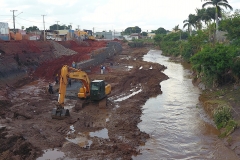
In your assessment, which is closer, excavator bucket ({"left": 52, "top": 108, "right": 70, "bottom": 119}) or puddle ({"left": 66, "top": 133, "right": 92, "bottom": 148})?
puddle ({"left": 66, "top": 133, "right": 92, "bottom": 148})

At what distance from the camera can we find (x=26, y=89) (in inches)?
1134

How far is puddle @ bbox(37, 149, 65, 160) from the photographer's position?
1295cm

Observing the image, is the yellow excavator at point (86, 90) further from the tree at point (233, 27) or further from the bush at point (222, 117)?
the tree at point (233, 27)

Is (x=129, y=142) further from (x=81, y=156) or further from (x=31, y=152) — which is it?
(x=31, y=152)

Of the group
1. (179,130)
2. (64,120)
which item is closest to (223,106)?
(179,130)

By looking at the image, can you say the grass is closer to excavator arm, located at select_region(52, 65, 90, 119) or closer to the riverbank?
the riverbank

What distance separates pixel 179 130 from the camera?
1756cm

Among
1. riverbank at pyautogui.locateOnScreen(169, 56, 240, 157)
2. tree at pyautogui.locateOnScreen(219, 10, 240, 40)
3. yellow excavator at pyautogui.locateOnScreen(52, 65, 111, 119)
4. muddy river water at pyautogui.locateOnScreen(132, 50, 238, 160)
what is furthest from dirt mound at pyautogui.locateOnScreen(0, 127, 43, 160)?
tree at pyautogui.locateOnScreen(219, 10, 240, 40)

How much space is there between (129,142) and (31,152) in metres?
5.24

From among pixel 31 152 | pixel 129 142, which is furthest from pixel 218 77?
pixel 31 152

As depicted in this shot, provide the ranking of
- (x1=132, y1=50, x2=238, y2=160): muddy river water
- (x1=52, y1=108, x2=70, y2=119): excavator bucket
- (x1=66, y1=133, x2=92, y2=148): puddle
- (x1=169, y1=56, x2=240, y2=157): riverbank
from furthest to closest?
(x1=52, y1=108, x2=70, y2=119): excavator bucket, (x1=169, y1=56, x2=240, y2=157): riverbank, (x1=66, y1=133, x2=92, y2=148): puddle, (x1=132, y1=50, x2=238, y2=160): muddy river water

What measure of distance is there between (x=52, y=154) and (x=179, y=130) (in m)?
8.42

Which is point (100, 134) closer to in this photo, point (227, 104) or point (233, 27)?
point (227, 104)

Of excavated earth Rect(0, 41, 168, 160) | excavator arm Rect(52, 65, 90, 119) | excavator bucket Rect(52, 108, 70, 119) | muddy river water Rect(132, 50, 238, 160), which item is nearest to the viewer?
excavated earth Rect(0, 41, 168, 160)
